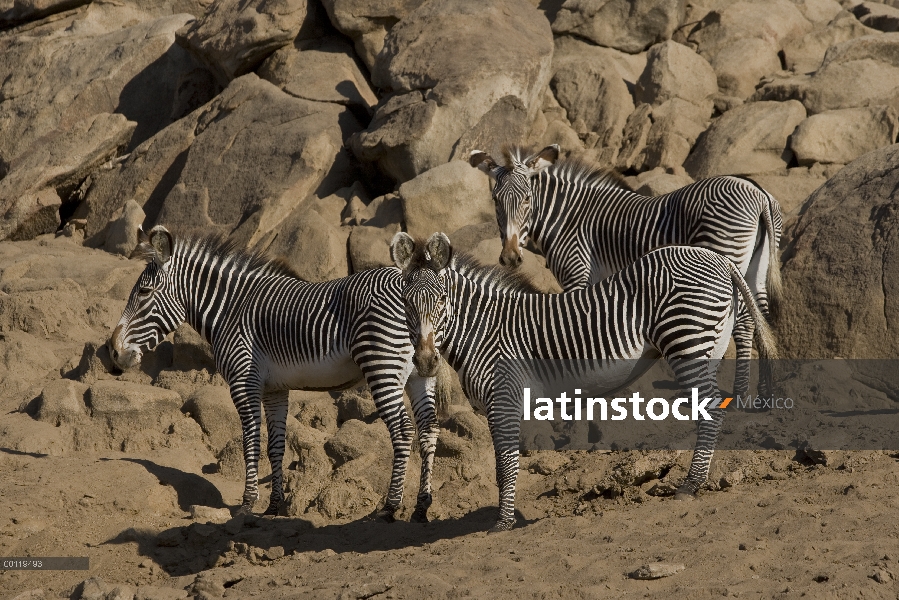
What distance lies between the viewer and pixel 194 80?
1842 centimetres

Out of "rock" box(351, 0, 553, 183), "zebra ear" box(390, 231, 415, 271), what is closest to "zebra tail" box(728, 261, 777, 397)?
"zebra ear" box(390, 231, 415, 271)

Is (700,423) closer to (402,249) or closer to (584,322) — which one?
(584,322)

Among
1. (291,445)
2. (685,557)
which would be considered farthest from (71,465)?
(685,557)

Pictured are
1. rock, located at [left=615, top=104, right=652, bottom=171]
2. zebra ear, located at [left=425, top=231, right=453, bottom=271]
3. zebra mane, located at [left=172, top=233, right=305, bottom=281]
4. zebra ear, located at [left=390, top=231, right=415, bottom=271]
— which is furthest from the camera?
rock, located at [left=615, top=104, right=652, bottom=171]

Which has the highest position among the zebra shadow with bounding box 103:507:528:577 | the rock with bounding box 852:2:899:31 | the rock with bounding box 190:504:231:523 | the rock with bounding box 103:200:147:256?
the rock with bounding box 852:2:899:31

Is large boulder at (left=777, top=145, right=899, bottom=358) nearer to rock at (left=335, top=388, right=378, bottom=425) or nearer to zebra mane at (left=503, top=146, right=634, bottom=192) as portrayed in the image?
zebra mane at (left=503, top=146, right=634, bottom=192)

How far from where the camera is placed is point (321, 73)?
16.6 metres

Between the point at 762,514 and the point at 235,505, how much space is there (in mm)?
4922

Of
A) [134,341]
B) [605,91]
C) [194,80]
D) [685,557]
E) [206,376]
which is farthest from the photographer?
[194,80]

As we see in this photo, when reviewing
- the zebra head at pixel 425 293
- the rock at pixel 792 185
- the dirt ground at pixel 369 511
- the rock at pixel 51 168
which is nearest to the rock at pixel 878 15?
the rock at pixel 792 185

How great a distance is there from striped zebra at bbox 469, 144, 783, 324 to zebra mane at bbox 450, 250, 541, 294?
1.84 meters

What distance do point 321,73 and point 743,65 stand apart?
22.1 feet

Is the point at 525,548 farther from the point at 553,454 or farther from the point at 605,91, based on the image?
the point at 605,91

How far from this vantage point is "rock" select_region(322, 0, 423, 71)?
16.5 metres
